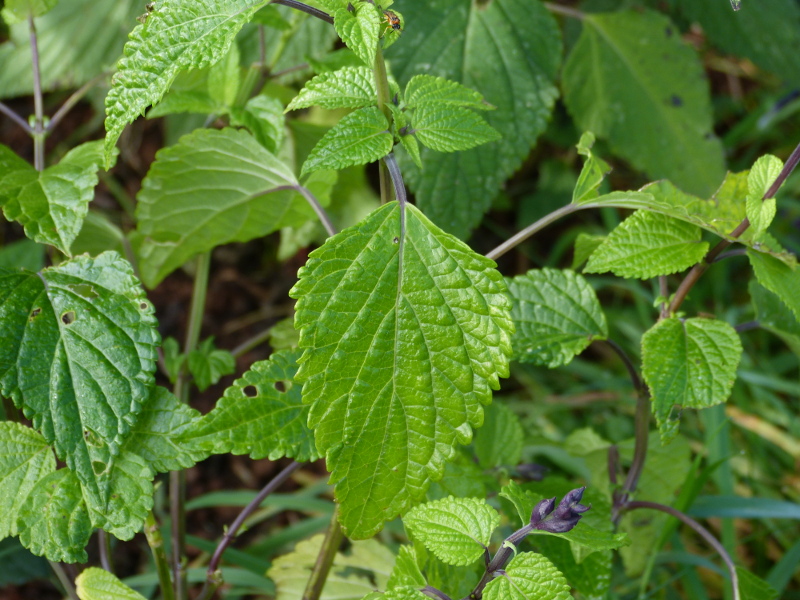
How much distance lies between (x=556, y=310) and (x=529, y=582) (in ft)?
1.59

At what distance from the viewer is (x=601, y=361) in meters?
2.37

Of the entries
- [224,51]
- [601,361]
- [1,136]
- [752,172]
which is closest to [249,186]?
[224,51]

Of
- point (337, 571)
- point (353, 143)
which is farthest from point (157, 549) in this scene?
point (353, 143)

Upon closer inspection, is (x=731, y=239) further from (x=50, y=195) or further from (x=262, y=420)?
(x=50, y=195)

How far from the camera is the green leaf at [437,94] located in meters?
0.99

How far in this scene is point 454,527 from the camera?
3.06 ft

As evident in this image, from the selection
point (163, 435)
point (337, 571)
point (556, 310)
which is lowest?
point (337, 571)

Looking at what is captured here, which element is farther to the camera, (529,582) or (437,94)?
(437,94)

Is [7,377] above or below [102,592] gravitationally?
above

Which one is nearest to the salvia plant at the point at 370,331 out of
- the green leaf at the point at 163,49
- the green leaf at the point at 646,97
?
the green leaf at the point at 163,49

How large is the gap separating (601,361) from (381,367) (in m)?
1.61

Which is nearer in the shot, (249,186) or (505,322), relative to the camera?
(505,322)

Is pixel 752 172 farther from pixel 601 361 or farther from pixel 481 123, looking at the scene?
pixel 601 361

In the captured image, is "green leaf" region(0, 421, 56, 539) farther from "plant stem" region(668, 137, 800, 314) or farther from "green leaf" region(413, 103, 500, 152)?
"plant stem" region(668, 137, 800, 314)
